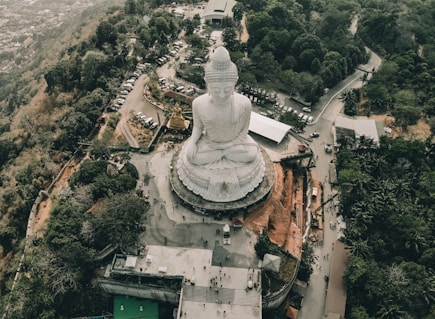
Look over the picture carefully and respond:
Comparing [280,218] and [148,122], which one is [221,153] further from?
[148,122]

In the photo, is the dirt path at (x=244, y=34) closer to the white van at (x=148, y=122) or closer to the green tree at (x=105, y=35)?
the green tree at (x=105, y=35)

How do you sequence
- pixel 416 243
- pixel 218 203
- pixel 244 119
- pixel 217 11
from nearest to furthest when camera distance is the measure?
pixel 244 119
pixel 416 243
pixel 218 203
pixel 217 11

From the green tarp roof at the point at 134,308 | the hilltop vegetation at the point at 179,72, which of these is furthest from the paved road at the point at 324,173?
the green tarp roof at the point at 134,308

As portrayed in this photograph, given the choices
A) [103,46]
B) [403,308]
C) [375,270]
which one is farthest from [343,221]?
[103,46]

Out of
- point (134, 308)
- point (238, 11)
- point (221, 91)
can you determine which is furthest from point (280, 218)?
point (238, 11)

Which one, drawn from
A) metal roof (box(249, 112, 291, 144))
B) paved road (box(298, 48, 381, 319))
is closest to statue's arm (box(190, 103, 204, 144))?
metal roof (box(249, 112, 291, 144))

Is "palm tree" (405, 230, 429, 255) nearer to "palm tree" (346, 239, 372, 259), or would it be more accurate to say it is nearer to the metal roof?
"palm tree" (346, 239, 372, 259)

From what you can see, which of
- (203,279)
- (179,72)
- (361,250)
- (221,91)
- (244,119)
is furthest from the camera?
(179,72)
